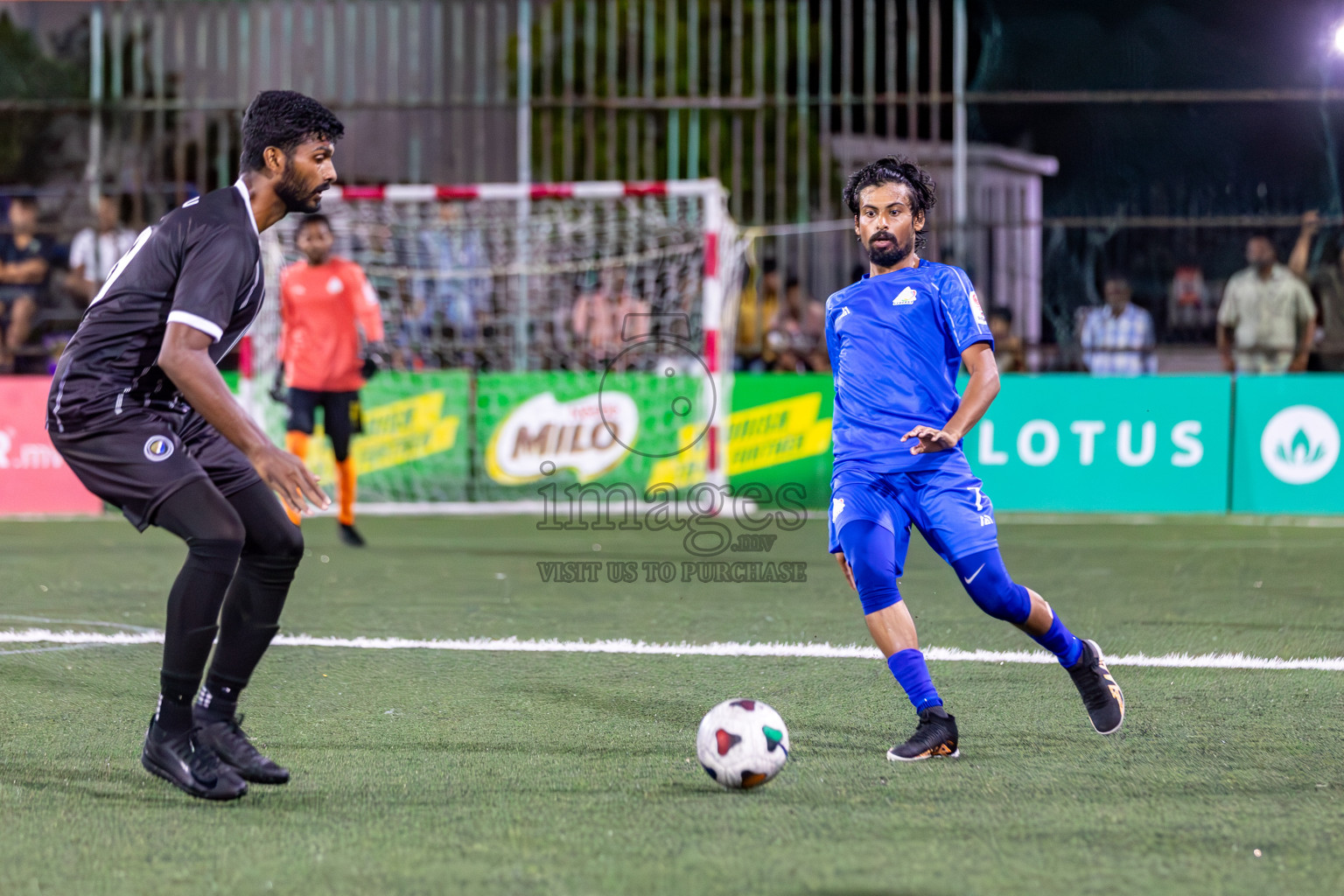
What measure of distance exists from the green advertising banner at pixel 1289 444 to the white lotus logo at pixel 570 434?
488cm

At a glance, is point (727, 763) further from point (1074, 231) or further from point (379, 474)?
point (1074, 231)

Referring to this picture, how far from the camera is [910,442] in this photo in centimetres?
458

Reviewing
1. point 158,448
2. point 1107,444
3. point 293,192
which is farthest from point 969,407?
point 1107,444

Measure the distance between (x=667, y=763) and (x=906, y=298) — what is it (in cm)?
154

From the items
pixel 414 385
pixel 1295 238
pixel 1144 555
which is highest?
pixel 1295 238

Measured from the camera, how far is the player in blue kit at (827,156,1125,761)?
455 centimetres

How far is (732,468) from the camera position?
13.1 meters

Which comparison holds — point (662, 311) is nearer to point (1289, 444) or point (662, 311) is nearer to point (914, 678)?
point (1289, 444)

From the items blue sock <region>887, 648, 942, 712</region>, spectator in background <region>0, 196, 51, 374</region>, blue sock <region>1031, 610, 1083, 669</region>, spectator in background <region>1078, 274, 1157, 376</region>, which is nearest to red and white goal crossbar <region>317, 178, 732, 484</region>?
spectator in background <region>0, 196, 51, 374</region>

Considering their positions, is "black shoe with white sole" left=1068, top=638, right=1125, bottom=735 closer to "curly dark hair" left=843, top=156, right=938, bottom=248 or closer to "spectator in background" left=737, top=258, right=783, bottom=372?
"curly dark hair" left=843, top=156, right=938, bottom=248

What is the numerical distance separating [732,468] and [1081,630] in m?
6.41

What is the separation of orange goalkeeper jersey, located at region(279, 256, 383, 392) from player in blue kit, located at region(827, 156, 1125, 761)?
20.2ft

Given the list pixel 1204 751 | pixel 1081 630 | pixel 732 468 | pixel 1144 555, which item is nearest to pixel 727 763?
pixel 1204 751

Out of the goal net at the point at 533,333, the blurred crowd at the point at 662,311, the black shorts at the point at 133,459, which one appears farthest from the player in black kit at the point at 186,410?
the blurred crowd at the point at 662,311
